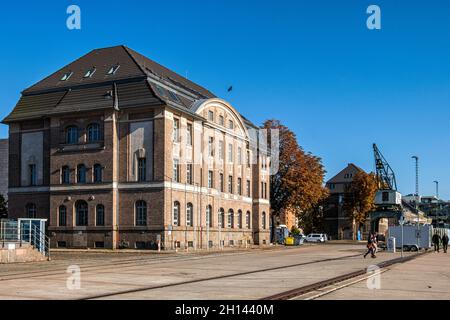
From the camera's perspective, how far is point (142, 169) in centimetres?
5600

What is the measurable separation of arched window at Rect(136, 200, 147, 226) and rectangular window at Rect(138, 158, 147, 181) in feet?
6.97

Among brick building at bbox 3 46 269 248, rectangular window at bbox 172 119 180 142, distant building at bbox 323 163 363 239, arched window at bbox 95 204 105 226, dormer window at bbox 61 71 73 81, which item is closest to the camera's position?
brick building at bbox 3 46 269 248

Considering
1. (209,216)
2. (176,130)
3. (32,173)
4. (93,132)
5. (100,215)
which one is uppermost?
(176,130)

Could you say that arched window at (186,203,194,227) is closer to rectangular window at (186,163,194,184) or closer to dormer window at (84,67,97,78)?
rectangular window at (186,163,194,184)

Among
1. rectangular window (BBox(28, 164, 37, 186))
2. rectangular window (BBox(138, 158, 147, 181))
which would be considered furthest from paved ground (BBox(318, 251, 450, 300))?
rectangular window (BBox(28, 164, 37, 186))

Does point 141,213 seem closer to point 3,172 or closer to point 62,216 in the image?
point 62,216

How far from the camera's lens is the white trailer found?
5425cm

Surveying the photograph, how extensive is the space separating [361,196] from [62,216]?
2330 inches

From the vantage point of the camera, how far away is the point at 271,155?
266ft

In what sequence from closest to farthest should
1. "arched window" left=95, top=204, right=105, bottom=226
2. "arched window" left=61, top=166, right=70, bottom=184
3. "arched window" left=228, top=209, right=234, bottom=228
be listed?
"arched window" left=95, top=204, right=105, bottom=226 → "arched window" left=61, top=166, right=70, bottom=184 → "arched window" left=228, top=209, right=234, bottom=228

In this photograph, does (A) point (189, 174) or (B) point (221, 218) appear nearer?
(A) point (189, 174)

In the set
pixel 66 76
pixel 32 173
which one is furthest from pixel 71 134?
pixel 66 76

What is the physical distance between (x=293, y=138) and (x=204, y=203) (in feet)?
74.7

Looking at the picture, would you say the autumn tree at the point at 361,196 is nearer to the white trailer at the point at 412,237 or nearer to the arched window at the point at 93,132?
the white trailer at the point at 412,237
